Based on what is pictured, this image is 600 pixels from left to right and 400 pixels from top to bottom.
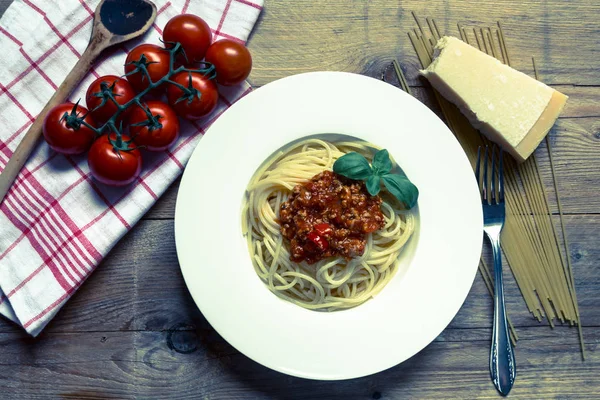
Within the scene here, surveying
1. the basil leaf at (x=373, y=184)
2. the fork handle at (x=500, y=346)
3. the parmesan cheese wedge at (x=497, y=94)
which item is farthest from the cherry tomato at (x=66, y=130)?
the fork handle at (x=500, y=346)

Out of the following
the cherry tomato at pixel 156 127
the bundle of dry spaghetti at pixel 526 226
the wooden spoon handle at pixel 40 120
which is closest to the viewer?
the cherry tomato at pixel 156 127

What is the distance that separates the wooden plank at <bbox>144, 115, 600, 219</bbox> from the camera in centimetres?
351

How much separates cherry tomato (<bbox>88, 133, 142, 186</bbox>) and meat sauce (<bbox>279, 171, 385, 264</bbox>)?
0.93 metres

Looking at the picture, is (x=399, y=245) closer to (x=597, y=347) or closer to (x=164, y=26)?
(x=597, y=347)

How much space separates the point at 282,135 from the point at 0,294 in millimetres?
1892

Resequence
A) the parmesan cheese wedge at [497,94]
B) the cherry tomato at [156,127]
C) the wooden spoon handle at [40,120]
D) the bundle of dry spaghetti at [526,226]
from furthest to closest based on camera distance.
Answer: the bundle of dry spaghetti at [526,226] < the parmesan cheese wedge at [497,94] < the wooden spoon handle at [40,120] < the cherry tomato at [156,127]

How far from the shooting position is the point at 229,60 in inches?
122

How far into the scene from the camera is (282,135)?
311 cm

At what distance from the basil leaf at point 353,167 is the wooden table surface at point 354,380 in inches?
30.6

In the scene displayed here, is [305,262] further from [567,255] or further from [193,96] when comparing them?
[567,255]

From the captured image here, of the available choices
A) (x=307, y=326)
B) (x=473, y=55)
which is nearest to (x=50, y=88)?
(x=307, y=326)

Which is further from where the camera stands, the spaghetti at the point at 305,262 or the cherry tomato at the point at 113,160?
the spaghetti at the point at 305,262

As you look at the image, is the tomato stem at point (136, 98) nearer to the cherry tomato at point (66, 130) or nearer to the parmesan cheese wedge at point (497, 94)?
the cherry tomato at point (66, 130)

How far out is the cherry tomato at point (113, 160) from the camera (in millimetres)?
3008
